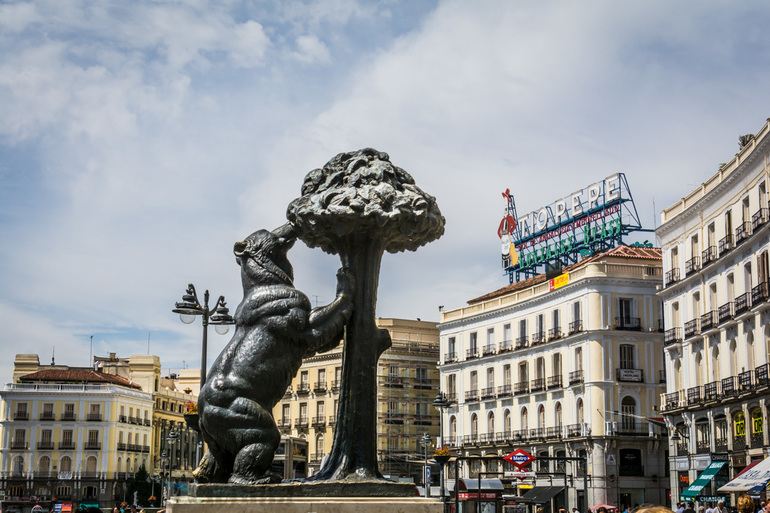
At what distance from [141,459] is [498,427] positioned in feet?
116

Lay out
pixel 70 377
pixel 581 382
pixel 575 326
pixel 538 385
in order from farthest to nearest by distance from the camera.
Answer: pixel 70 377, pixel 538 385, pixel 575 326, pixel 581 382

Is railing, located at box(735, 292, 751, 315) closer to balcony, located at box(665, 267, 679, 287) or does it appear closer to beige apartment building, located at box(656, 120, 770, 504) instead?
beige apartment building, located at box(656, 120, 770, 504)

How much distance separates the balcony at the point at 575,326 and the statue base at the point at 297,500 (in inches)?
1568

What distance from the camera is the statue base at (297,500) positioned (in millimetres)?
6922

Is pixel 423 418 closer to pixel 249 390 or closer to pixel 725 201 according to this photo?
pixel 725 201

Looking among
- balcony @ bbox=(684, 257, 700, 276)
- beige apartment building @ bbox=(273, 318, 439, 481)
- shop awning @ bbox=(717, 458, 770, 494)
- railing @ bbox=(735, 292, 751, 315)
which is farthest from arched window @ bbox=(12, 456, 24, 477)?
shop awning @ bbox=(717, 458, 770, 494)

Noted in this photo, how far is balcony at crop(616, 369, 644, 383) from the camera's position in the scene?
148ft

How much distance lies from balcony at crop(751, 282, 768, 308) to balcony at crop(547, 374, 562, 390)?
16438 mm

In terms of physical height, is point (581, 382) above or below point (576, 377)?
below

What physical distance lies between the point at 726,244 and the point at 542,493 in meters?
14.6

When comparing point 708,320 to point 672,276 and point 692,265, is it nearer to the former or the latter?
point 692,265

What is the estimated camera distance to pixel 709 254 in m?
36.0

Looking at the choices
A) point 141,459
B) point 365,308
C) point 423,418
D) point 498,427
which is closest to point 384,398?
point 423,418

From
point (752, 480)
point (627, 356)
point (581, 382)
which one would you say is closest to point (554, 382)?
point (581, 382)
